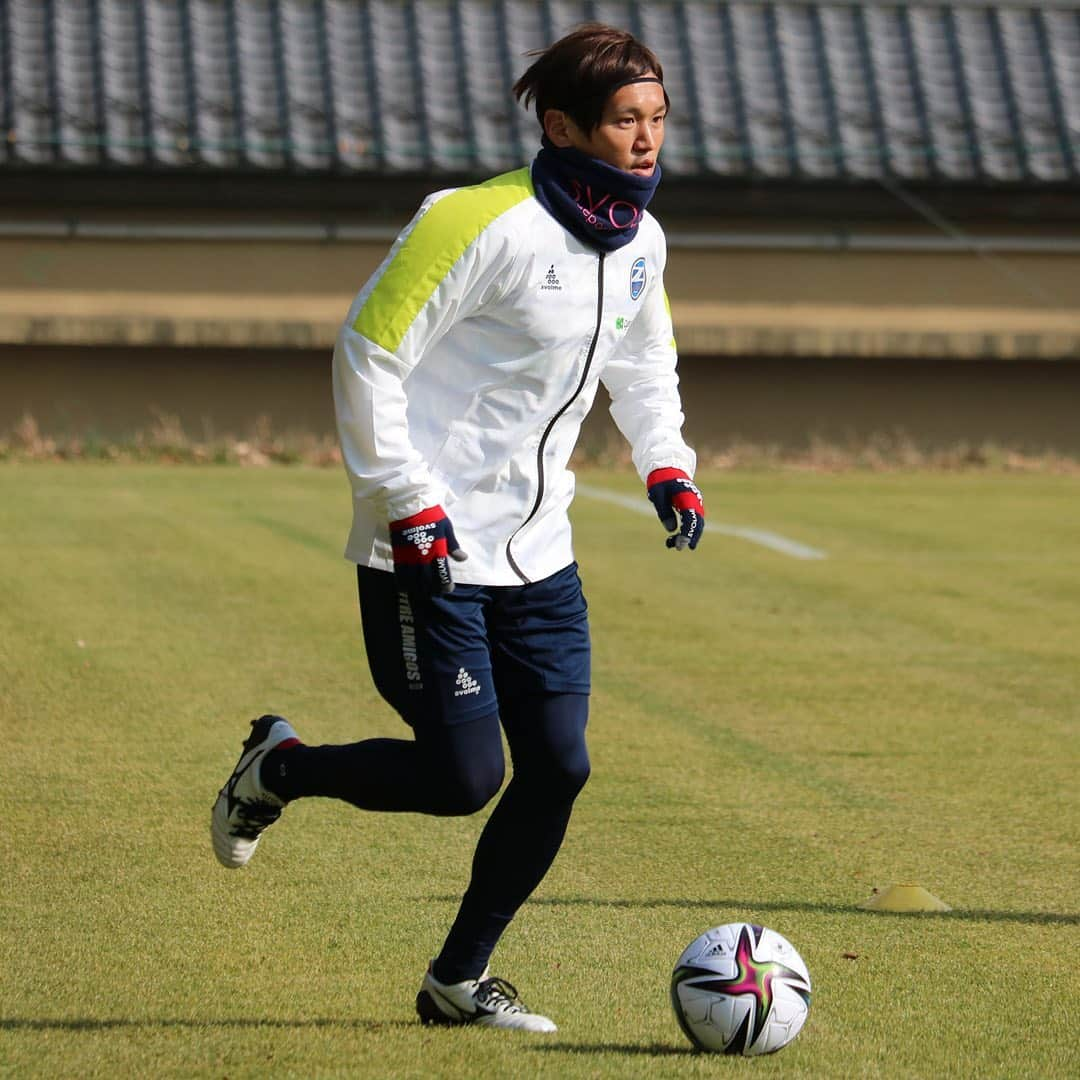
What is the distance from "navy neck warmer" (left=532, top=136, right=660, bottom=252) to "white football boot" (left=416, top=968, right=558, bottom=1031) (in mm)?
1683

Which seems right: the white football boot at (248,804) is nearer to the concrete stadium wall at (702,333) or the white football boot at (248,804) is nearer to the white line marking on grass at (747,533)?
the white line marking on grass at (747,533)

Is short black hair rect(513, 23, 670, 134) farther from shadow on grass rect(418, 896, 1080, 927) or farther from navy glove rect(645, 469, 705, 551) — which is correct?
shadow on grass rect(418, 896, 1080, 927)

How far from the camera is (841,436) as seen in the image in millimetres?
21672

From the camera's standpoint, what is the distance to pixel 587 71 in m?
4.47

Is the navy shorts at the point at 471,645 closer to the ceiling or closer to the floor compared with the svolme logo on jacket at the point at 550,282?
closer to the floor

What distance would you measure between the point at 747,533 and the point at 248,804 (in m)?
10.1

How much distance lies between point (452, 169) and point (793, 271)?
11.9 ft

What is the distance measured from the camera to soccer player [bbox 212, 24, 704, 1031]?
4336mm

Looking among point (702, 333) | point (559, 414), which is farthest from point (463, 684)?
point (702, 333)

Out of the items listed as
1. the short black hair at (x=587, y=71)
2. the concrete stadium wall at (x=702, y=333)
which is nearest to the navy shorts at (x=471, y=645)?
the short black hair at (x=587, y=71)

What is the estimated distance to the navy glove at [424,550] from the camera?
4.30 metres

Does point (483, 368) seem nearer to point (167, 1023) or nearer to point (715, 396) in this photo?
point (167, 1023)

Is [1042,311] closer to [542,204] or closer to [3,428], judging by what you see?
[3,428]

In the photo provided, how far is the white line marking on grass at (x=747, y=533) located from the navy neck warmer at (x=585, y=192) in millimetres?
8433
